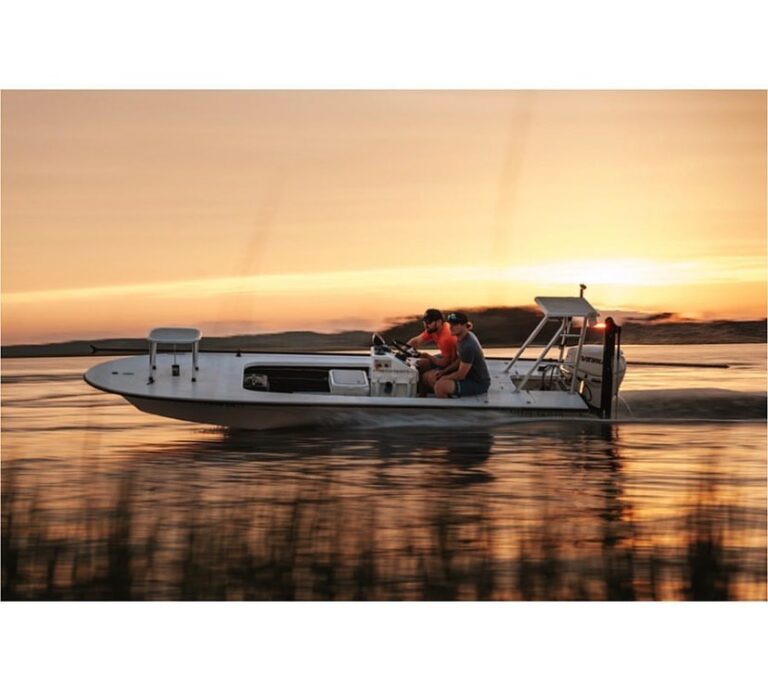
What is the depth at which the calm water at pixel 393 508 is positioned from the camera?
21.3ft

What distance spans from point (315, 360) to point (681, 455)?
3459mm

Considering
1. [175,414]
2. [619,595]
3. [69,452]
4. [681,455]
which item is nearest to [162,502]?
[175,414]

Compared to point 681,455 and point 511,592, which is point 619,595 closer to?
point 511,592

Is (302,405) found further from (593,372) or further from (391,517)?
(593,372)

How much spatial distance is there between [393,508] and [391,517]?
0.90ft

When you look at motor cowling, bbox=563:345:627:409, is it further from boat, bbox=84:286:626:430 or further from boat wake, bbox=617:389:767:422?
boat wake, bbox=617:389:767:422

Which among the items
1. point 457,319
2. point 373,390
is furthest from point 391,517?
point 457,319

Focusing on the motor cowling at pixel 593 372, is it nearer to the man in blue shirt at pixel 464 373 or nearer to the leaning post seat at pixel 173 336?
the man in blue shirt at pixel 464 373

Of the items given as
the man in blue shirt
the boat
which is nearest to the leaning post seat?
the boat

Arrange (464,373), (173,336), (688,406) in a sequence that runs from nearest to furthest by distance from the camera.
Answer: (173,336), (464,373), (688,406)

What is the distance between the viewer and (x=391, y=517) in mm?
8164

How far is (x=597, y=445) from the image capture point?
436 inches

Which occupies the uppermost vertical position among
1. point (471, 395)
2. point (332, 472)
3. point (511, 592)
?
point (471, 395)

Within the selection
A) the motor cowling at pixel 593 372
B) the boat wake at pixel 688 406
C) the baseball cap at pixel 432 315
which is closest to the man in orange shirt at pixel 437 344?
the baseball cap at pixel 432 315
